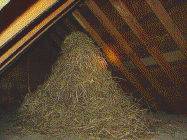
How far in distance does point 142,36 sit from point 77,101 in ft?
Answer: 5.48

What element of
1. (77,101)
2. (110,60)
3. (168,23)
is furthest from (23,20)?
(77,101)

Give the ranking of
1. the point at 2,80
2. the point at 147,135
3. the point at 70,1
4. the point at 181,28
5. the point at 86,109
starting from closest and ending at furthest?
the point at 70,1 → the point at 181,28 → the point at 147,135 → the point at 86,109 → the point at 2,80

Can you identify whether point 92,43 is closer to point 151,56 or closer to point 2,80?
point 151,56

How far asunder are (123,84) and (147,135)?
1220mm

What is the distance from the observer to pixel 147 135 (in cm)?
378

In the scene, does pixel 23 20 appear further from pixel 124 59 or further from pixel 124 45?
pixel 124 59

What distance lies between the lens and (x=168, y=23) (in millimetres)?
3111

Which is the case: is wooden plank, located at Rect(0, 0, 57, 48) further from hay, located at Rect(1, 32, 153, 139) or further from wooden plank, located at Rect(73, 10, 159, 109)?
hay, located at Rect(1, 32, 153, 139)

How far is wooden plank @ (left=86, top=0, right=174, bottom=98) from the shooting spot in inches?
143

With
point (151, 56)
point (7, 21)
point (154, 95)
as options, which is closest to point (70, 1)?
point (7, 21)

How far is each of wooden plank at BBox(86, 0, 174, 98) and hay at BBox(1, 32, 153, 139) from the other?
1.70 ft

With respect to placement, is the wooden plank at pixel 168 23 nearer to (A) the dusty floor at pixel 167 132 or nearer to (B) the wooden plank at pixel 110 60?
(A) the dusty floor at pixel 167 132

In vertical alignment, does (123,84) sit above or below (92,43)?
below

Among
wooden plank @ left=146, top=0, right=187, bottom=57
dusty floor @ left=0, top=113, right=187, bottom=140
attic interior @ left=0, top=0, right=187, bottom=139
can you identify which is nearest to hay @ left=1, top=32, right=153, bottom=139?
attic interior @ left=0, top=0, right=187, bottom=139
